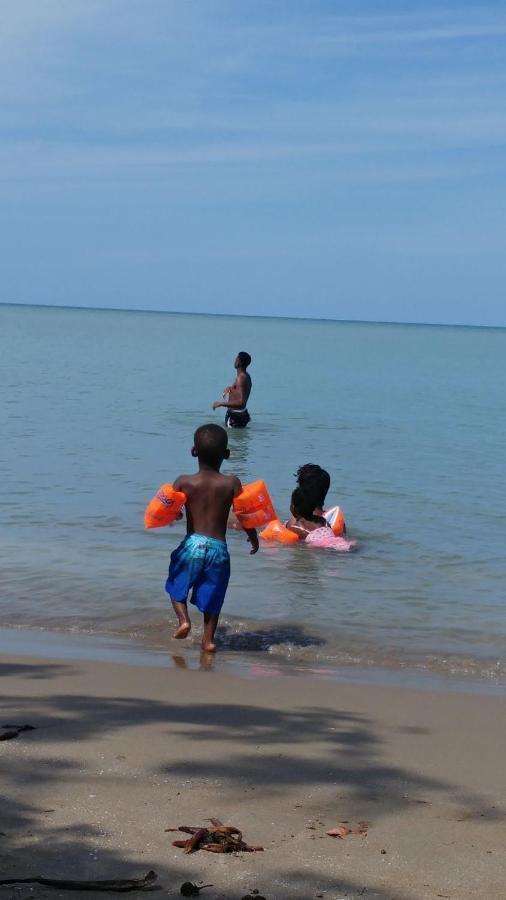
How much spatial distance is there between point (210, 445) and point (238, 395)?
12965 mm

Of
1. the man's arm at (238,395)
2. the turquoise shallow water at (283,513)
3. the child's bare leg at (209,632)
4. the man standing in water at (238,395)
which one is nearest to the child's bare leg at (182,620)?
the child's bare leg at (209,632)

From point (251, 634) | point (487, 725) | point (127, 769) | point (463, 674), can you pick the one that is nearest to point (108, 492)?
point (251, 634)

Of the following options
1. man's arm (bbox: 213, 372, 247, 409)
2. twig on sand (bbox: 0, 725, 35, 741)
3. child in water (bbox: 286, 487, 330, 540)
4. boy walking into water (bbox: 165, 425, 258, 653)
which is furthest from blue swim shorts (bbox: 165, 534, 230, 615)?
man's arm (bbox: 213, 372, 247, 409)

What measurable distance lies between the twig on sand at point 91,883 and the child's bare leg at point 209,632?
3705 millimetres

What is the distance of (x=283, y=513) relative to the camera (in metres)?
12.7

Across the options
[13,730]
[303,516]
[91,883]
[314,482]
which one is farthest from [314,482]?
[91,883]

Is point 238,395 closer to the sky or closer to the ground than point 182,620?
closer to the sky

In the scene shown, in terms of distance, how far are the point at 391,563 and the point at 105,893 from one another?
7224 mm

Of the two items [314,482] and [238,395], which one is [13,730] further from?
[238,395]

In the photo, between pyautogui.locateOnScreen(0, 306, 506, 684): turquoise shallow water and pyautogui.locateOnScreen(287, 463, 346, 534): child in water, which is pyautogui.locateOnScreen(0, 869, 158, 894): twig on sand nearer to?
pyautogui.locateOnScreen(0, 306, 506, 684): turquoise shallow water

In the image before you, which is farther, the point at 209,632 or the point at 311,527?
the point at 311,527

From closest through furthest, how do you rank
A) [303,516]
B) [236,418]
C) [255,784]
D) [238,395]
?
[255,784] → [303,516] → [238,395] → [236,418]

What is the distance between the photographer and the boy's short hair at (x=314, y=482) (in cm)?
1096

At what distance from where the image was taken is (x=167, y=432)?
2070 centimetres
